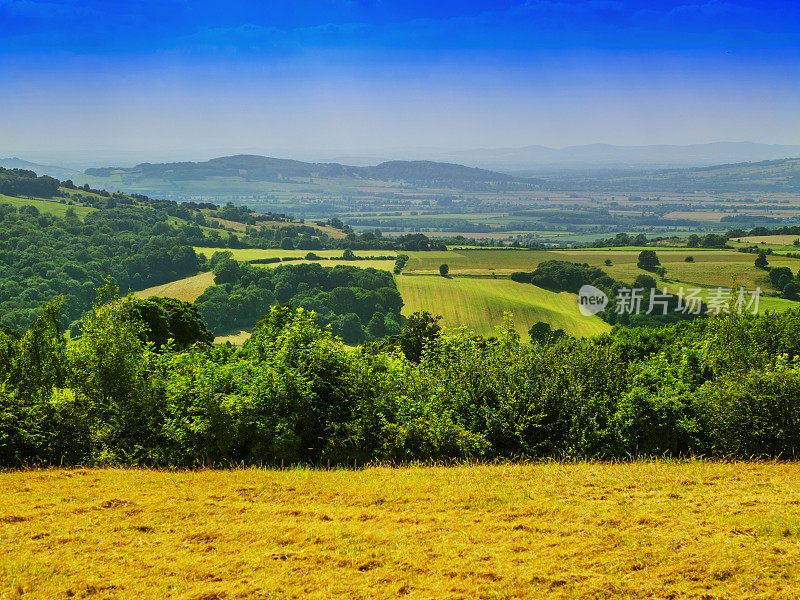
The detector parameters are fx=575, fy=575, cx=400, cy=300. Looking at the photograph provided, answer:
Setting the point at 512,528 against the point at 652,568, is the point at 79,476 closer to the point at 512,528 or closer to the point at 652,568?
the point at 512,528

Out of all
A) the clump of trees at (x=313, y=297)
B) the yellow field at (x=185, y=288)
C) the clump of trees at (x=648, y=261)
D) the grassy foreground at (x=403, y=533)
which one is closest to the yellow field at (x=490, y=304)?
the clump of trees at (x=313, y=297)

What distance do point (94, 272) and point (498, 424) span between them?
431ft

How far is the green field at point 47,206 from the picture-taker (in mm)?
167875

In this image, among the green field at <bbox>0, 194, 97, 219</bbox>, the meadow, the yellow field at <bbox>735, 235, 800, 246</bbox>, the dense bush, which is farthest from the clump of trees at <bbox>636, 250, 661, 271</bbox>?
the green field at <bbox>0, 194, 97, 219</bbox>

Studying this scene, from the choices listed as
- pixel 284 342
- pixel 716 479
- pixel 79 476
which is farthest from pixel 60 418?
pixel 716 479

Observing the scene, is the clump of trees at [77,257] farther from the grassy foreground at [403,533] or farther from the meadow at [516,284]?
the grassy foreground at [403,533]

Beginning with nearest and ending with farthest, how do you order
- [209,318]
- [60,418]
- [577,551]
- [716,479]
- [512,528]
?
[577,551] → [512,528] → [716,479] → [60,418] → [209,318]

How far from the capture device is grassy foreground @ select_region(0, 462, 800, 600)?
29.6ft

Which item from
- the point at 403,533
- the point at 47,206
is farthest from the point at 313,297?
the point at 47,206

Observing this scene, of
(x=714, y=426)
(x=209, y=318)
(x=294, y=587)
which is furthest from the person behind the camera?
(x=209, y=318)

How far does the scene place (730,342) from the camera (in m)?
23.0

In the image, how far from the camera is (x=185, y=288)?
123m

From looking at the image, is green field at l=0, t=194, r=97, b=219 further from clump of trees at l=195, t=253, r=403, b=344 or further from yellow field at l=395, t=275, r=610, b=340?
yellow field at l=395, t=275, r=610, b=340

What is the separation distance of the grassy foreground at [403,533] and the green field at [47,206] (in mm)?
180449
